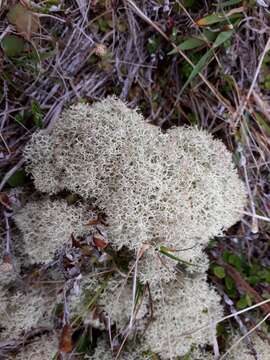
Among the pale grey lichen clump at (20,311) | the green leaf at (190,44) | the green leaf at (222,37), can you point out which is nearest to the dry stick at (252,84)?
the green leaf at (222,37)

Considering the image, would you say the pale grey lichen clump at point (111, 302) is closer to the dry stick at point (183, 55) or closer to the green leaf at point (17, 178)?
the green leaf at point (17, 178)

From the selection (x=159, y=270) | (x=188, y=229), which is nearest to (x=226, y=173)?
(x=188, y=229)

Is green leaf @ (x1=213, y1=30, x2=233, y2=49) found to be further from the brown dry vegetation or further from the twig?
the twig

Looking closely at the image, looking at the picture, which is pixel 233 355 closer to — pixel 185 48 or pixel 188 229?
pixel 188 229

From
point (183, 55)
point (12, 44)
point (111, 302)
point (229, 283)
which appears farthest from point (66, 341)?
point (183, 55)

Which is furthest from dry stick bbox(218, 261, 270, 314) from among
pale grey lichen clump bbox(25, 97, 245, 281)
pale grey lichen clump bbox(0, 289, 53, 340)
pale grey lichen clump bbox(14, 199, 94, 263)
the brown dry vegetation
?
pale grey lichen clump bbox(0, 289, 53, 340)

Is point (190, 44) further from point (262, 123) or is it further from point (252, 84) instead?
point (262, 123)
